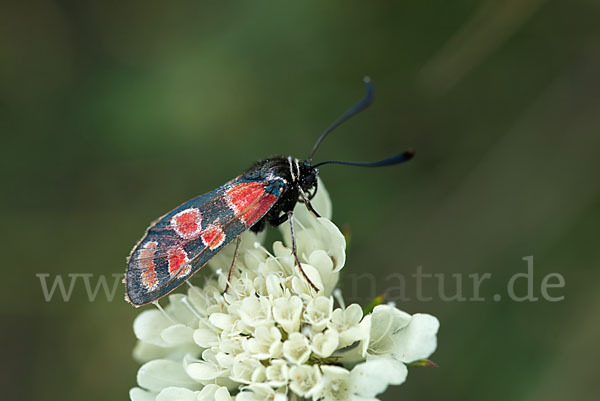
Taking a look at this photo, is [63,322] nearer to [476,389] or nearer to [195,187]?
[195,187]

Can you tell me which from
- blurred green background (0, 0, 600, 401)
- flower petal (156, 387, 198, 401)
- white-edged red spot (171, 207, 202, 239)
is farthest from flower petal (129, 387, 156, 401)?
blurred green background (0, 0, 600, 401)

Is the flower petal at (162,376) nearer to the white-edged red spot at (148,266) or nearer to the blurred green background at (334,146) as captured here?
the white-edged red spot at (148,266)

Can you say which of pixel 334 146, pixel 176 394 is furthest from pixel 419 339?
pixel 334 146

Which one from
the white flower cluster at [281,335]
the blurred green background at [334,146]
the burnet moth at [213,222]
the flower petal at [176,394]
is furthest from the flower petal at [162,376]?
the blurred green background at [334,146]

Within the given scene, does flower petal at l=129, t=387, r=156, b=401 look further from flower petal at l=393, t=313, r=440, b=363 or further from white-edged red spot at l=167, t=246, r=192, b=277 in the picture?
flower petal at l=393, t=313, r=440, b=363

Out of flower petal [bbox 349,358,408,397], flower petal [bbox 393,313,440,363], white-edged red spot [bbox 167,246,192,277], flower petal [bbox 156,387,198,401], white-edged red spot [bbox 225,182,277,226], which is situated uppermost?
white-edged red spot [bbox 225,182,277,226]

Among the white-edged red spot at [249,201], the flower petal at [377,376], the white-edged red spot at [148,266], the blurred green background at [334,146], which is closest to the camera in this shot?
the flower petal at [377,376]
